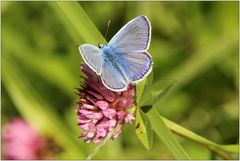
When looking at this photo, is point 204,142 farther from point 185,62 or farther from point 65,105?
point 65,105

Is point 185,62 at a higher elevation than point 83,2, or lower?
lower

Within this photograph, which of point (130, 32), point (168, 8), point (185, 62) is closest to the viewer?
point (130, 32)

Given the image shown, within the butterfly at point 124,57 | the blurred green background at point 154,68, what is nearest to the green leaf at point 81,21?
the butterfly at point 124,57

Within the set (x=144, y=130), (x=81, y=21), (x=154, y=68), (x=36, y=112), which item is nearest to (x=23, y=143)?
(x=36, y=112)

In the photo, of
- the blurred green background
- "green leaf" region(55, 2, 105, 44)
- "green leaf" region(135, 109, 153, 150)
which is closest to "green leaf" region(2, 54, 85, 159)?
the blurred green background

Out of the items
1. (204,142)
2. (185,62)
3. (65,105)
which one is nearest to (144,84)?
(204,142)

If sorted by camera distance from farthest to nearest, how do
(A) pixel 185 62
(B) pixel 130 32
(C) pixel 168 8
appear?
1. (C) pixel 168 8
2. (A) pixel 185 62
3. (B) pixel 130 32

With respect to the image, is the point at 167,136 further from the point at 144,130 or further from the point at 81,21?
the point at 81,21
